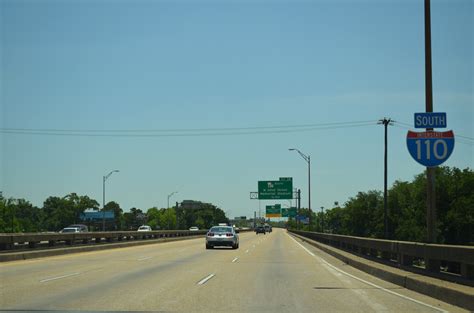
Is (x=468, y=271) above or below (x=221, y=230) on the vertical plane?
above

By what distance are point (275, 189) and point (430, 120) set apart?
67119 millimetres

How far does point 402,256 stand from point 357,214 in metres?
93.9

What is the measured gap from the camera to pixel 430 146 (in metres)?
14.9

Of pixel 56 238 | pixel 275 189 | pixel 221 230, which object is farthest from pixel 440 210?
pixel 56 238

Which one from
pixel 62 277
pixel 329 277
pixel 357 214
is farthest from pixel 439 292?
pixel 357 214

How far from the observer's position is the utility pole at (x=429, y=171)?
622 inches

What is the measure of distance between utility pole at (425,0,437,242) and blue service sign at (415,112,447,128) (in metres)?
0.19

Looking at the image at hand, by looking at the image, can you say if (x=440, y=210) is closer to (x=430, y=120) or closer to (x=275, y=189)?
(x=275, y=189)

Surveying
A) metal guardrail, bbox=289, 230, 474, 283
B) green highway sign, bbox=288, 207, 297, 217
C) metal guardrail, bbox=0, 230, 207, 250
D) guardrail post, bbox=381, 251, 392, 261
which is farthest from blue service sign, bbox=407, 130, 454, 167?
green highway sign, bbox=288, 207, 297, 217

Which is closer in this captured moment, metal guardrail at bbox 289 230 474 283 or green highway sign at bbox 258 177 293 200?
metal guardrail at bbox 289 230 474 283

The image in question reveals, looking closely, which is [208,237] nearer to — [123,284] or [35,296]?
[123,284]

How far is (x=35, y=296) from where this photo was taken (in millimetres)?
12539

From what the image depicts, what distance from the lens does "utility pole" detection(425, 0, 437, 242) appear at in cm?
1579

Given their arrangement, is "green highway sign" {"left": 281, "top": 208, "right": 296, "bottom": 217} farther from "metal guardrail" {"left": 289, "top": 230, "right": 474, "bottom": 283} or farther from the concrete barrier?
the concrete barrier
